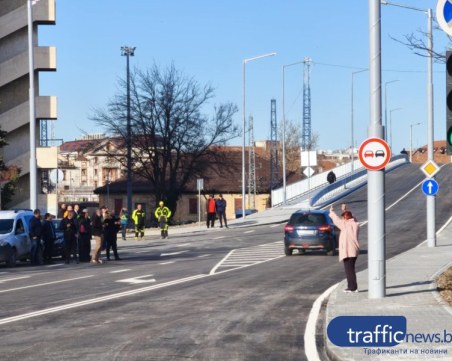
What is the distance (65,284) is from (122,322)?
7303mm

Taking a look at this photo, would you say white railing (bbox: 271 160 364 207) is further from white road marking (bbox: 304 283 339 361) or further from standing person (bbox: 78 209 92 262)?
white road marking (bbox: 304 283 339 361)

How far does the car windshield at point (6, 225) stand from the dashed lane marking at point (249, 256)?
6.79 metres

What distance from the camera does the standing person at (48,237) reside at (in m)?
30.9

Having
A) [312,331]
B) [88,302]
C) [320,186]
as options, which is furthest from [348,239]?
[320,186]

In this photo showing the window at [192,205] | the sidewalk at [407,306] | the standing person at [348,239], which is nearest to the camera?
the sidewalk at [407,306]

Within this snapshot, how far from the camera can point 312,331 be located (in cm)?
1350

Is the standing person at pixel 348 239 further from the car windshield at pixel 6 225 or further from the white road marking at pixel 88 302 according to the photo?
the car windshield at pixel 6 225

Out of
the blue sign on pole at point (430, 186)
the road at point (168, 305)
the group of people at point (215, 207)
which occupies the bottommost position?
the road at point (168, 305)

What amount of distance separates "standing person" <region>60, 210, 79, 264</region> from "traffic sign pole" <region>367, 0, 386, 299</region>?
15805 millimetres

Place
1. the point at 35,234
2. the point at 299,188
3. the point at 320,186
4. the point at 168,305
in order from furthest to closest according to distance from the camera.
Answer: the point at 320,186
the point at 299,188
the point at 35,234
the point at 168,305

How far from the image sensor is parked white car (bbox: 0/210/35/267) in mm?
29000

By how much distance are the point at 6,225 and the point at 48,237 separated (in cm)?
156

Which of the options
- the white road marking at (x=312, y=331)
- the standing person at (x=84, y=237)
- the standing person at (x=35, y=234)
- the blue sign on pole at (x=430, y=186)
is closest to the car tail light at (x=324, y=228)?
the blue sign on pole at (x=430, y=186)

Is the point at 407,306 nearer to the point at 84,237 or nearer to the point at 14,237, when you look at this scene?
the point at 84,237
